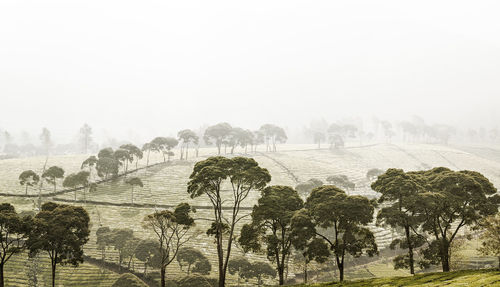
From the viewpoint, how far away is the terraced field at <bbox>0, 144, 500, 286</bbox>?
62969 mm

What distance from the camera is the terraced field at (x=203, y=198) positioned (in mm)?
62969

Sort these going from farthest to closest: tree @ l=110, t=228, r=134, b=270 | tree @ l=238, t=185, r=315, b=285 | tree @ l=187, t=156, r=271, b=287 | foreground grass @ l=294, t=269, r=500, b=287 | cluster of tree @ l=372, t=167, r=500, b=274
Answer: tree @ l=110, t=228, r=134, b=270
tree @ l=187, t=156, r=271, b=287
tree @ l=238, t=185, r=315, b=285
cluster of tree @ l=372, t=167, r=500, b=274
foreground grass @ l=294, t=269, r=500, b=287

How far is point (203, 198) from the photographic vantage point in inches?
3492

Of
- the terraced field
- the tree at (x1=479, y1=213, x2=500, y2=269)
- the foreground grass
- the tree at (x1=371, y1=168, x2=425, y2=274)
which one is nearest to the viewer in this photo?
the foreground grass

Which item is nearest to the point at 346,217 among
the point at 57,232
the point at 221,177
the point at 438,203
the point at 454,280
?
the point at 438,203

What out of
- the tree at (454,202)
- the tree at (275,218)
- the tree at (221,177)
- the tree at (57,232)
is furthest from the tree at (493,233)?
the tree at (57,232)

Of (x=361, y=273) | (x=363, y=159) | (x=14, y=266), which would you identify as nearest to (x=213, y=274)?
(x=361, y=273)

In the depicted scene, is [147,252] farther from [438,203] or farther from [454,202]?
[454,202]

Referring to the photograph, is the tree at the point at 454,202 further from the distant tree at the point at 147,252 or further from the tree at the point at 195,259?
the distant tree at the point at 147,252

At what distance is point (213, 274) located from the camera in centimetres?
5209

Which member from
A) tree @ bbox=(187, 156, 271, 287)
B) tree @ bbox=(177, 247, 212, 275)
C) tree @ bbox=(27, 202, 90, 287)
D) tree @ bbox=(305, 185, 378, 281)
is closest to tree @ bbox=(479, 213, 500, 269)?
tree @ bbox=(305, 185, 378, 281)

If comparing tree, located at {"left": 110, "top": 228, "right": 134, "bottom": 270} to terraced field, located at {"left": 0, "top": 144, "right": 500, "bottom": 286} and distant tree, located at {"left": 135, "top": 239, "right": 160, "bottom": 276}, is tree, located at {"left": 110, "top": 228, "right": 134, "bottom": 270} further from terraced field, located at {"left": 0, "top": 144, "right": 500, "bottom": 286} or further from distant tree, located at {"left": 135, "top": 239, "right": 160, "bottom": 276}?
terraced field, located at {"left": 0, "top": 144, "right": 500, "bottom": 286}

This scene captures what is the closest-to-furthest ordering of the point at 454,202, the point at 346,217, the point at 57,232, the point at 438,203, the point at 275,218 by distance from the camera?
1. the point at 438,203
2. the point at 454,202
3. the point at 346,217
4. the point at 57,232
5. the point at 275,218

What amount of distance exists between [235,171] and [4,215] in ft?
96.3
